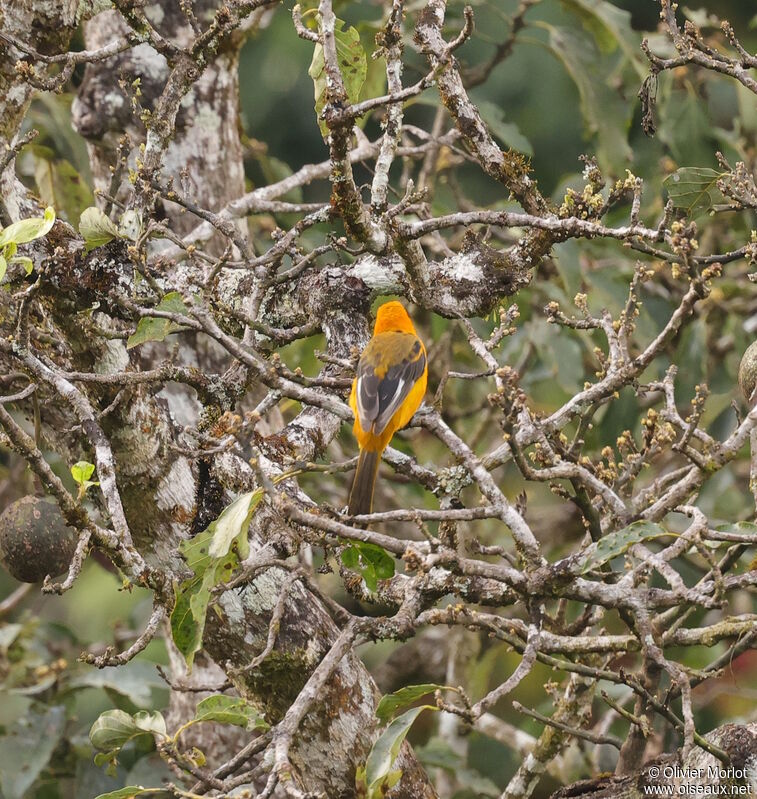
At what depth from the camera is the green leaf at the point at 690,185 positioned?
116 inches

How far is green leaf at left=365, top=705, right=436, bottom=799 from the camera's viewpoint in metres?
2.50

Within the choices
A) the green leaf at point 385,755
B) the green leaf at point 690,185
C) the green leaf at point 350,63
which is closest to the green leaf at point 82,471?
the green leaf at point 385,755

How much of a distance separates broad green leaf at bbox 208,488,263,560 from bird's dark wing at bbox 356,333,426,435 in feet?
2.71

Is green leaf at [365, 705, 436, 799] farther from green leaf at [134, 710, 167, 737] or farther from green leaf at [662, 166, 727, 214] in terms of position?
green leaf at [662, 166, 727, 214]

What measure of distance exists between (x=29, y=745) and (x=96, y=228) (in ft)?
8.79

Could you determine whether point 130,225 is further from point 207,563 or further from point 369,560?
point 369,560

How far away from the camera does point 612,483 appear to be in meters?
3.15

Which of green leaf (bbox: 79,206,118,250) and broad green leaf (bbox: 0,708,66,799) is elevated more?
green leaf (bbox: 79,206,118,250)

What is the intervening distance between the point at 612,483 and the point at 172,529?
4.09 feet

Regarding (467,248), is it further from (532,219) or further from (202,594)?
(202,594)

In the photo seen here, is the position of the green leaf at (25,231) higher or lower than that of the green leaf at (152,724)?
higher

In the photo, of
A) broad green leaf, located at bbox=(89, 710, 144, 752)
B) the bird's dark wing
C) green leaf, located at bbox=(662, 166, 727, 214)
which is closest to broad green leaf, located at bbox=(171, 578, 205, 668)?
broad green leaf, located at bbox=(89, 710, 144, 752)

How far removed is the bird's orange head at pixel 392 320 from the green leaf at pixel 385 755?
1.67m

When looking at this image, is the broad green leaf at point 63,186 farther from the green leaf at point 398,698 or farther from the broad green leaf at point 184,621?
the green leaf at point 398,698
